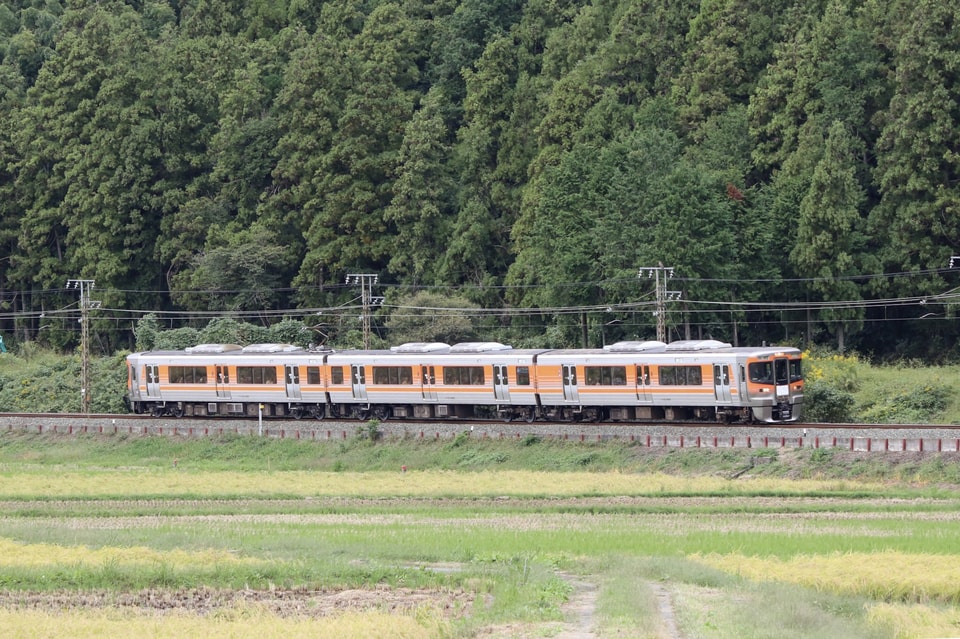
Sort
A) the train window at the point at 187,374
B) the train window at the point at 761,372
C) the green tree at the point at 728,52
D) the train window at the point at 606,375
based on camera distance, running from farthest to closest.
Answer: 1. the green tree at the point at 728,52
2. the train window at the point at 187,374
3. the train window at the point at 606,375
4. the train window at the point at 761,372

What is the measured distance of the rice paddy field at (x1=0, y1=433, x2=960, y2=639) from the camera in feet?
72.2

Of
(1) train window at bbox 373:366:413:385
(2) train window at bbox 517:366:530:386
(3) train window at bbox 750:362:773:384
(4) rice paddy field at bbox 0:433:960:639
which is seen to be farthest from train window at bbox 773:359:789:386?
(1) train window at bbox 373:366:413:385

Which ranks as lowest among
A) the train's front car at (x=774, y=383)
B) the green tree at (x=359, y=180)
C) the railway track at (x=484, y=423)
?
the railway track at (x=484, y=423)

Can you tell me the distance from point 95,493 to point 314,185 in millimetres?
37261

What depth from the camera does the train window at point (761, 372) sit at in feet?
149

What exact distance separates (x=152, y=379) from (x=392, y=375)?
13192 mm

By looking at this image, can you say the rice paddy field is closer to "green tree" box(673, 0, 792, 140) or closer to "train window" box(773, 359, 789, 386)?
"train window" box(773, 359, 789, 386)

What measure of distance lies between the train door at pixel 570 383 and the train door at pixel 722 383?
532 cm

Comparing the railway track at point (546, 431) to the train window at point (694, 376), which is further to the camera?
the train window at point (694, 376)

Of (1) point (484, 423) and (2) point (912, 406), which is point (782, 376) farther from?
(1) point (484, 423)

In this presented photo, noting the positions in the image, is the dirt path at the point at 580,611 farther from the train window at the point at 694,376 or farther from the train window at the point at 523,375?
the train window at the point at 523,375

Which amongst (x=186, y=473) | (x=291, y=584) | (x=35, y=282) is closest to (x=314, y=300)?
(x=35, y=282)

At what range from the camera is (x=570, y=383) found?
5000 cm

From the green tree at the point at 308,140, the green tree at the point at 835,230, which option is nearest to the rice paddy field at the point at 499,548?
the green tree at the point at 835,230
